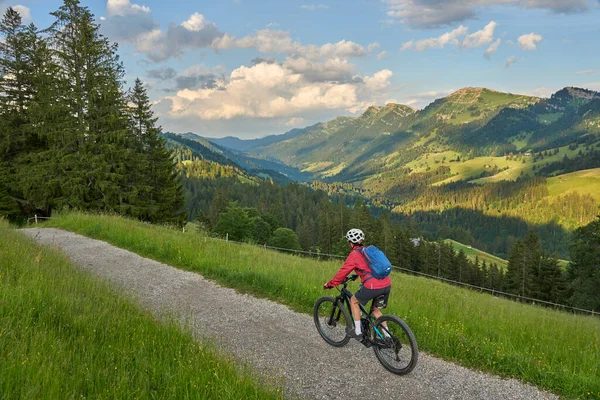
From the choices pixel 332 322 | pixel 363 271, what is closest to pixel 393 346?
pixel 363 271

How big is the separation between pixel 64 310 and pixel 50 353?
1.77 m

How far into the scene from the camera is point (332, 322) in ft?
23.9

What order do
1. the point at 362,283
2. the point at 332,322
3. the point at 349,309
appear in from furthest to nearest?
the point at 332,322
the point at 349,309
the point at 362,283

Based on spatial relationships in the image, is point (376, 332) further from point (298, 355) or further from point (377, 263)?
point (298, 355)

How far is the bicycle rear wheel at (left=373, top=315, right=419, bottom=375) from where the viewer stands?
227 inches

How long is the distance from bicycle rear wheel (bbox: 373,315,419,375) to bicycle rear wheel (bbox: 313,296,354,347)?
772mm

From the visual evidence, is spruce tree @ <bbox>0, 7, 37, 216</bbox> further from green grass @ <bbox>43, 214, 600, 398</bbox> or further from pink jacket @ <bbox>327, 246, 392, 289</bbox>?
pink jacket @ <bbox>327, 246, 392, 289</bbox>

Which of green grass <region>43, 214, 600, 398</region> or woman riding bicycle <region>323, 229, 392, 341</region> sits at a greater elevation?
woman riding bicycle <region>323, 229, 392, 341</region>

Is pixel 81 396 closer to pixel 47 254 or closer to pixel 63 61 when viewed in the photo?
pixel 47 254

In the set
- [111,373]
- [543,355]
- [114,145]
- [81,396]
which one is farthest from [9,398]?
[114,145]

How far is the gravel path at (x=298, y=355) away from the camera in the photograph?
5.32 meters

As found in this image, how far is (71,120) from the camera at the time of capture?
94.2 ft

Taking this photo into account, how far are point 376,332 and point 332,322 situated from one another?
4.03ft

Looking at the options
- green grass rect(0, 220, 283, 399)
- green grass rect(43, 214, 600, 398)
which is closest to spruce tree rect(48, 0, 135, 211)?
green grass rect(43, 214, 600, 398)
